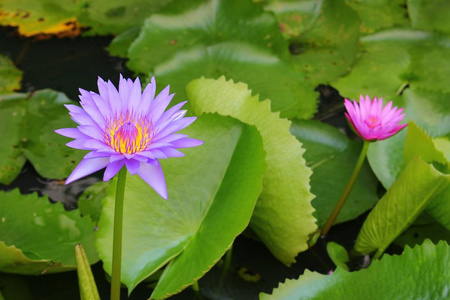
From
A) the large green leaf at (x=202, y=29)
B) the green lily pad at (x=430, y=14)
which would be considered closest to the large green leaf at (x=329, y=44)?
the large green leaf at (x=202, y=29)

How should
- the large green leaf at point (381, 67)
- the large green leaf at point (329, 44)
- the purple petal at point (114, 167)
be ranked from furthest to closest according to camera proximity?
the large green leaf at point (329, 44) → the large green leaf at point (381, 67) → the purple petal at point (114, 167)

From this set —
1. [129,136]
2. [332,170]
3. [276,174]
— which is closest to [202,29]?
[332,170]

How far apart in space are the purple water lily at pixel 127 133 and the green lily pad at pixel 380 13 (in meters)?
1.62

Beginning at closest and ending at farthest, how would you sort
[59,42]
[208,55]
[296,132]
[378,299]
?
[378,299]
[296,132]
[208,55]
[59,42]

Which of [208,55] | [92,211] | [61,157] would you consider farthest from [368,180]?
[61,157]

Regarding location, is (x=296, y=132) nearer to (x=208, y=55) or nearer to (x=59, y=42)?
(x=208, y=55)

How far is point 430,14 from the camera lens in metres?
2.25

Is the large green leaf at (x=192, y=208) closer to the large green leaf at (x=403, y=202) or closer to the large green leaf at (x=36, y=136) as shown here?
the large green leaf at (x=403, y=202)

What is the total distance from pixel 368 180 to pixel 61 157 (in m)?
0.94

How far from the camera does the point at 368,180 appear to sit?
62.3 inches

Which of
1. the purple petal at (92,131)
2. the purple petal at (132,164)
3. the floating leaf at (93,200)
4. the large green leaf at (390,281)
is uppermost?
the purple petal at (92,131)

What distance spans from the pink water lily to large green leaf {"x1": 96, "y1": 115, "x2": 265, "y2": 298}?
0.24 meters

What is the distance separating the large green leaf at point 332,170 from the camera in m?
1.50

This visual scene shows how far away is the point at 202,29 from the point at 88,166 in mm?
1308
